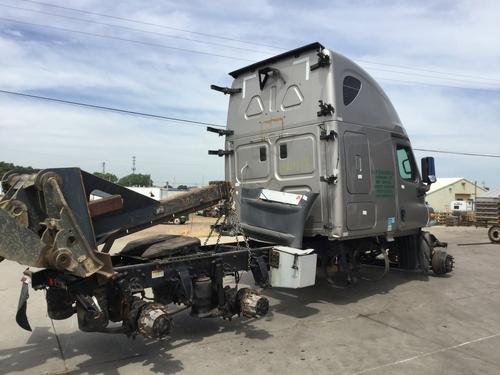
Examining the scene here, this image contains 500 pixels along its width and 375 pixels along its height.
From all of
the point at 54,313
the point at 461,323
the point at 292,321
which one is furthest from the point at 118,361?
the point at 461,323

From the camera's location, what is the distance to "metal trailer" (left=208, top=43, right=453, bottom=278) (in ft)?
21.2

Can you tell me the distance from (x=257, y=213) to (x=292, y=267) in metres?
1.16

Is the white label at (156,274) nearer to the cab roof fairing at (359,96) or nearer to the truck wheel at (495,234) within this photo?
the cab roof fairing at (359,96)

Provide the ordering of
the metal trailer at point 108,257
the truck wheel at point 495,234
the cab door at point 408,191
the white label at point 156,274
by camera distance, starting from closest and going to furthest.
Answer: the metal trailer at point 108,257
the white label at point 156,274
the cab door at point 408,191
the truck wheel at point 495,234

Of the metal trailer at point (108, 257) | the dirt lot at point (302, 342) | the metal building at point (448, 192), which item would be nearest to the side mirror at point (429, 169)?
the dirt lot at point (302, 342)

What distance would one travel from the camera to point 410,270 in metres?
8.96

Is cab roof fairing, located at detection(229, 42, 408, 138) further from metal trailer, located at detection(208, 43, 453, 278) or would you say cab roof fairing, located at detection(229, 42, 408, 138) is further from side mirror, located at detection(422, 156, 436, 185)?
side mirror, located at detection(422, 156, 436, 185)

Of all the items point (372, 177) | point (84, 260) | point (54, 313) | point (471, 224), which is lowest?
point (471, 224)

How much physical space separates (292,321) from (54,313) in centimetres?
308

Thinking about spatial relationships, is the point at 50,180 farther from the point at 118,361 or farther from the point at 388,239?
the point at 388,239

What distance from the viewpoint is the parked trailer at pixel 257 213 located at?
4.16 meters

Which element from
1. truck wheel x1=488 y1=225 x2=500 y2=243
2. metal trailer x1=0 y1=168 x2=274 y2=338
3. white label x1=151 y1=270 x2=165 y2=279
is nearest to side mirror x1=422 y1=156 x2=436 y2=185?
metal trailer x1=0 y1=168 x2=274 y2=338

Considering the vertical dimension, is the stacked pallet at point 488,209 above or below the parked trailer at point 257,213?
below

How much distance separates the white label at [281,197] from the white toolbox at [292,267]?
2.27 feet
